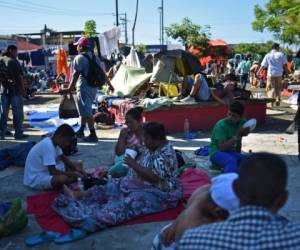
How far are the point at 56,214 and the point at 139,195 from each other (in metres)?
0.87

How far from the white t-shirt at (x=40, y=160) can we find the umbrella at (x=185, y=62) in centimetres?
621

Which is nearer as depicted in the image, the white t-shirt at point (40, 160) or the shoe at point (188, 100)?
the white t-shirt at point (40, 160)

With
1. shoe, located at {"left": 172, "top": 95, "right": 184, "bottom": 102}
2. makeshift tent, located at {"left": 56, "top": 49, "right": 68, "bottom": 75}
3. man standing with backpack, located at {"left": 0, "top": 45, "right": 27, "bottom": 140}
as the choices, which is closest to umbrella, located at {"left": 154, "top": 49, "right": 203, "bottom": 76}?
shoe, located at {"left": 172, "top": 95, "right": 184, "bottom": 102}

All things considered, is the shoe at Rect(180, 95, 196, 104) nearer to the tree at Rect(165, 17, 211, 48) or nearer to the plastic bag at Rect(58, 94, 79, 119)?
the plastic bag at Rect(58, 94, 79, 119)

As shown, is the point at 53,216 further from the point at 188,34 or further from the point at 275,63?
the point at 188,34

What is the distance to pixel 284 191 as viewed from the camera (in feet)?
5.77

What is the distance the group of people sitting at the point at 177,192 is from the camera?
1684mm

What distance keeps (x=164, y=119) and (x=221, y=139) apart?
139 inches

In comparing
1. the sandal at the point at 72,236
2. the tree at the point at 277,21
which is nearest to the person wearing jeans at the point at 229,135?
the sandal at the point at 72,236

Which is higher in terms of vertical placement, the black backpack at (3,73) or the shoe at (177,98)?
the black backpack at (3,73)

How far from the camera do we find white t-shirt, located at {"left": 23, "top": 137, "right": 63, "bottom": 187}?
5.41 m

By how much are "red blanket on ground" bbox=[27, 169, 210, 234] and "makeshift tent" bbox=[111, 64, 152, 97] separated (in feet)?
21.1

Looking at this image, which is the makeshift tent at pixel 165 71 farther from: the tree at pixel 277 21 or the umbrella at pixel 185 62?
the tree at pixel 277 21

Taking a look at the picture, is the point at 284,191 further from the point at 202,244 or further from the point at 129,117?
the point at 129,117
